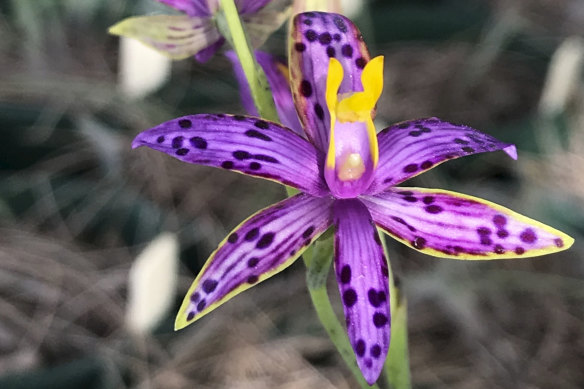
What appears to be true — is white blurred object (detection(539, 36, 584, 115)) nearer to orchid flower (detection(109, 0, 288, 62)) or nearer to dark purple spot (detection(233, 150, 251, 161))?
orchid flower (detection(109, 0, 288, 62))

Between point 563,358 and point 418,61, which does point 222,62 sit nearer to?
point 418,61

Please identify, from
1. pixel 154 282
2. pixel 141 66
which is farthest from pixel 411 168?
pixel 141 66

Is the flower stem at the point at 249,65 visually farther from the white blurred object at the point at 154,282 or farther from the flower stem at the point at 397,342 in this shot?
the white blurred object at the point at 154,282

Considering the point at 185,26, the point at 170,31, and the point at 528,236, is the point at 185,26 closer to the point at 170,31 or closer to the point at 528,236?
the point at 170,31

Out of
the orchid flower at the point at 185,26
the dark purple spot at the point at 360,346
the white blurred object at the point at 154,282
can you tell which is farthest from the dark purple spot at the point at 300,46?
the white blurred object at the point at 154,282

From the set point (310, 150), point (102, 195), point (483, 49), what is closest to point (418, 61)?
point (483, 49)

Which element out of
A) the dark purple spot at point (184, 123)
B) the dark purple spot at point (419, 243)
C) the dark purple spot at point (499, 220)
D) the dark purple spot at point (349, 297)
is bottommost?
the dark purple spot at point (349, 297)

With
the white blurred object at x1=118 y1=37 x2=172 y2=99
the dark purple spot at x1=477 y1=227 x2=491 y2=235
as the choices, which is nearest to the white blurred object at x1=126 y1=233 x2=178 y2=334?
the white blurred object at x1=118 y1=37 x2=172 y2=99
